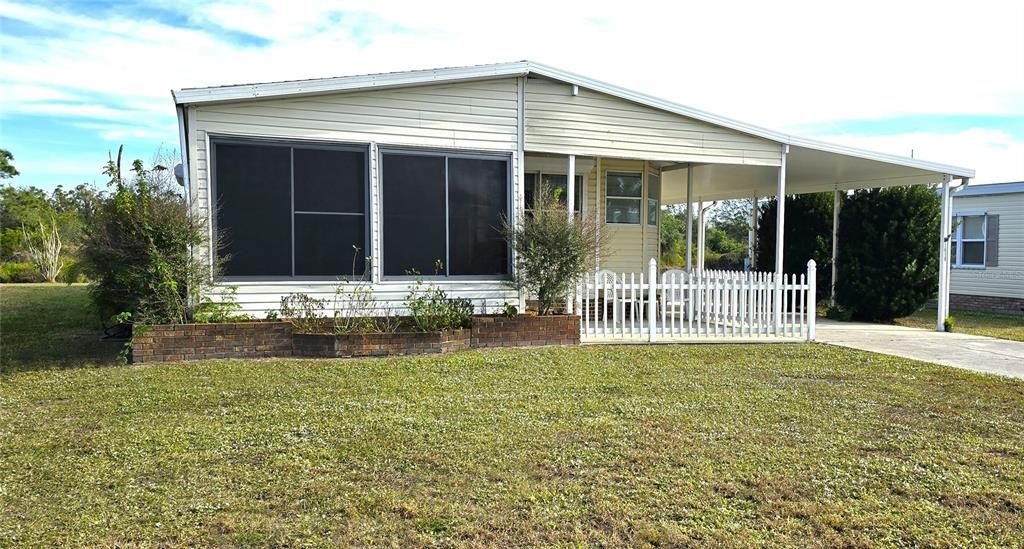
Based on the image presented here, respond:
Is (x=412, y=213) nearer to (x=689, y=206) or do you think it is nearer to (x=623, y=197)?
(x=623, y=197)

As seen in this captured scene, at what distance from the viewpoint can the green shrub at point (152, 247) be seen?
24.6 feet

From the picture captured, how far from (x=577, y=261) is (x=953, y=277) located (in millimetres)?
14985

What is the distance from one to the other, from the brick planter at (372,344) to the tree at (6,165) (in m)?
38.2

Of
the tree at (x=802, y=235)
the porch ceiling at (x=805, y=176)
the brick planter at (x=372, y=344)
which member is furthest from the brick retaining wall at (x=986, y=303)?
the brick planter at (x=372, y=344)

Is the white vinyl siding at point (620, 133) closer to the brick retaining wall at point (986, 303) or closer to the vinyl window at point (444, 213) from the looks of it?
the vinyl window at point (444, 213)

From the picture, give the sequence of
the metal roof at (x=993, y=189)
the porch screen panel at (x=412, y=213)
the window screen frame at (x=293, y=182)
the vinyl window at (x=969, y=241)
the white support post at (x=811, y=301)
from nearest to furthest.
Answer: the window screen frame at (x=293, y=182) < the porch screen panel at (x=412, y=213) < the white support post at (x=811, y=301) < the metal roof at (x=993, y=189) < the vinyl window at (x=969, y=241)

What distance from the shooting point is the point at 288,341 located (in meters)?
7.98

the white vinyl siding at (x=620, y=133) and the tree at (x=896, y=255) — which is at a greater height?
the white vinyl siding at (x=620, y=133)

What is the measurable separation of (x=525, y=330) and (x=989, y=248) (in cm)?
1535

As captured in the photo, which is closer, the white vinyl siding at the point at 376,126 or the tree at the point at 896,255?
the white vinyl siding at the point at 376,126

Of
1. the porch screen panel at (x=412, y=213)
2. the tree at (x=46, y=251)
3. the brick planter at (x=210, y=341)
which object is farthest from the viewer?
the tree at (x=46, y=251)

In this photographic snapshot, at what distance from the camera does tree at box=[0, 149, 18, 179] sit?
36.0 metres

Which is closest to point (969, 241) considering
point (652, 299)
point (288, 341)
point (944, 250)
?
point (944, 250)

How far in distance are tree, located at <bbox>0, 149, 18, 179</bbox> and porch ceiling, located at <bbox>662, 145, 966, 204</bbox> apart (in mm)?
37355
